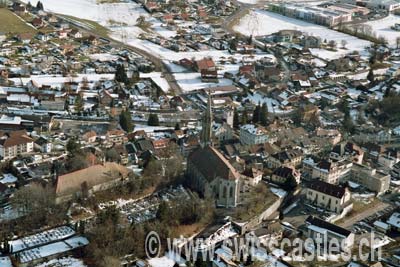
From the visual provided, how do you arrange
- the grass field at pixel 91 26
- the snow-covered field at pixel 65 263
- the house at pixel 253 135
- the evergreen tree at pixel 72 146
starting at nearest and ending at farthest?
1. the snow-covered field at pixel 65 263
2. the evergreen tree at pixel 72 146
3. the house at pixel 253 135
4. the grass field at pixel 91 26

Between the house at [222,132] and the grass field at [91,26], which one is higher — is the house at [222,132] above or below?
below

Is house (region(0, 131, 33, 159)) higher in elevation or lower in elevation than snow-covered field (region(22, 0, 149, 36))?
lower

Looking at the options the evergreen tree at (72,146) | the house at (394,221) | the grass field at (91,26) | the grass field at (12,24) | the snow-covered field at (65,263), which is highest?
the grass field at (12,24)

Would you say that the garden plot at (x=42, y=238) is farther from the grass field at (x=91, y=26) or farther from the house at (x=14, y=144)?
the grass field at (x=91, y=26)

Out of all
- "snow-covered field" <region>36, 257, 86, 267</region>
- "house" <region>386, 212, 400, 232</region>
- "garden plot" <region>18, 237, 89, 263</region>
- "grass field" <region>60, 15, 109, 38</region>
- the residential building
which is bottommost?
"house" <region>386, 212, 400, 232</region>

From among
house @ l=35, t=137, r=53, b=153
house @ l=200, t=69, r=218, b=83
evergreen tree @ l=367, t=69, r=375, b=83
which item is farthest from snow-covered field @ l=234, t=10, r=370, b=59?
house @ l=35, t=137, r=53, b=153

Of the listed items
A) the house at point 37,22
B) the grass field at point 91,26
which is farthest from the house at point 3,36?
the grass field at point 91,26

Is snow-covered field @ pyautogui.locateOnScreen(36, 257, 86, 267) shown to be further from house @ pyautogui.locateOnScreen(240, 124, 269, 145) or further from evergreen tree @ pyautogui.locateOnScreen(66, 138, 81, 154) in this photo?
house @ pyautogui.locateOnScreen(240, 124, 269, 145)
